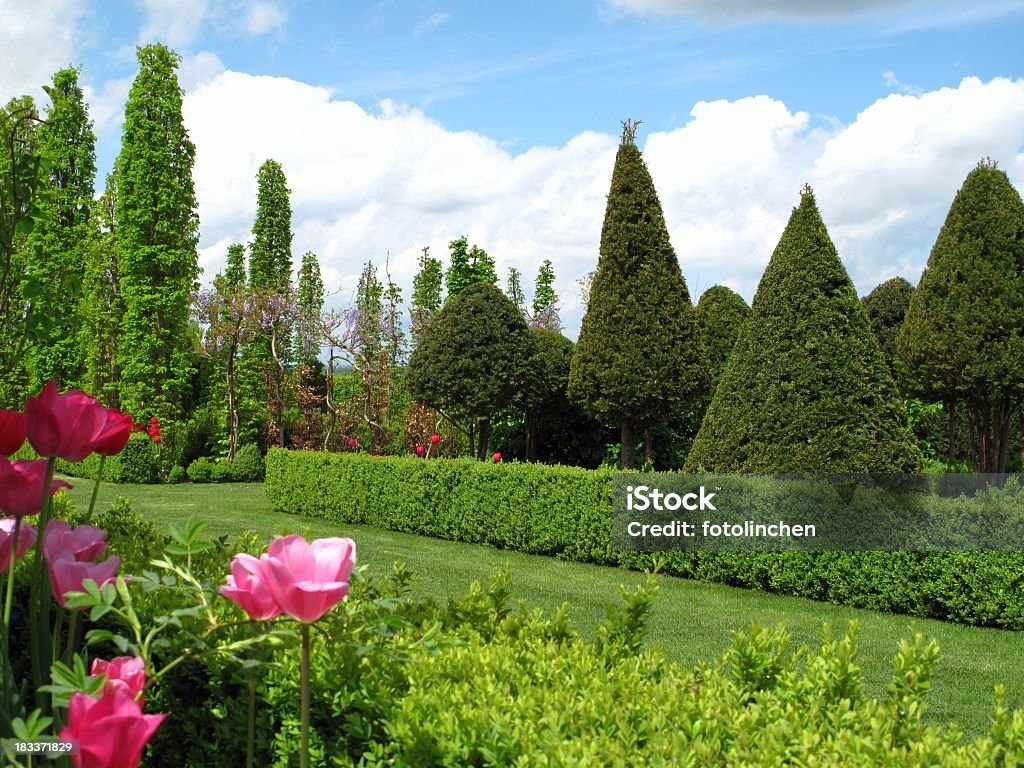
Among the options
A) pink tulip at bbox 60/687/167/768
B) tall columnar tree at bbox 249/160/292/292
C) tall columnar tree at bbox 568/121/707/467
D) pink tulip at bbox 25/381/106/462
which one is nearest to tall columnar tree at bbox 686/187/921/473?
tall columnar tree at bbox 568/121/707/467

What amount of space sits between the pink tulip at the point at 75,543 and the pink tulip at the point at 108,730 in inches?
26.4

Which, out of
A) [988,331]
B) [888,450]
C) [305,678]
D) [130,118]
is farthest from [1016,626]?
[130,118]

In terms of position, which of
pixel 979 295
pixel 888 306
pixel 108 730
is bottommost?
pixel 108 730

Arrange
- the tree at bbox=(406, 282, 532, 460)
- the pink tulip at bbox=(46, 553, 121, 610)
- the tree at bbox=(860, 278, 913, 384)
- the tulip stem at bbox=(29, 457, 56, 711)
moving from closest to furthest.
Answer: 1. the pink tulip at bbox=(46, 553, 121, 610)
2. the tulip stem at bbox=(29, 457, 56, 711)
3. the tree at bbox=(406, 282, 532, 460)
4. the tree at bbox=(860, 278, 913, 384)

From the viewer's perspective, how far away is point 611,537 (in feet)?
34.3

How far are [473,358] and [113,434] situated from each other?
42.7ft

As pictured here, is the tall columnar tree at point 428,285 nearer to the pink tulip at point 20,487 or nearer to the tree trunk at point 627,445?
the tree trunk at point 627,445

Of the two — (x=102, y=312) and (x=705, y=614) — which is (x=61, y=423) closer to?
(x=705, y=614)

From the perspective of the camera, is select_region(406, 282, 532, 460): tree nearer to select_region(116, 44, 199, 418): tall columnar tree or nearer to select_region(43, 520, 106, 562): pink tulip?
select_region(116, 44, 199, 418): tall columnar tree

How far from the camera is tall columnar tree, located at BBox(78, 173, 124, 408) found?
2277 cm

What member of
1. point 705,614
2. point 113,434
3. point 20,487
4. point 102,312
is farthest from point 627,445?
point 102,312

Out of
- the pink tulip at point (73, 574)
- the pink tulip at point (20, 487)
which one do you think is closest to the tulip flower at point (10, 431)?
the pink tulip at point (20, 487)

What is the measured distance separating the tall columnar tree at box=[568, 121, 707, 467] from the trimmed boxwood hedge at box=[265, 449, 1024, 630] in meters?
2.74
